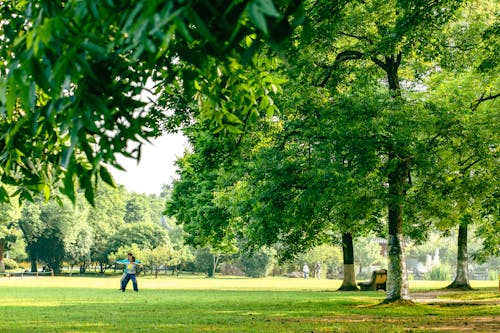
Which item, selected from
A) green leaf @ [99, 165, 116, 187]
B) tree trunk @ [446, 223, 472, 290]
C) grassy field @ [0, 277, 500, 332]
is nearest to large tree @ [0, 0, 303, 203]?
green leaf @ [99, 165, 116, 187]

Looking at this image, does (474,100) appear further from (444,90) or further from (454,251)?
(454,251)

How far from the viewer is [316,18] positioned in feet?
44.7

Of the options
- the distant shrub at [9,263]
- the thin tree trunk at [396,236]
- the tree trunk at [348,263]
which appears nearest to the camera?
the thin tree trunk at [396,236]

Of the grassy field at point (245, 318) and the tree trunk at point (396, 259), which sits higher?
the tree trunk at point (396, 259)

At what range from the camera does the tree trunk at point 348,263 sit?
37.2m

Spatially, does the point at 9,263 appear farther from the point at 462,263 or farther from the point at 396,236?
the point at 396,236

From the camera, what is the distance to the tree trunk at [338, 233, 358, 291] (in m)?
37.2

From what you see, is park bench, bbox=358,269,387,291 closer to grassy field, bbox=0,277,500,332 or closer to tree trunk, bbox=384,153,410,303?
grassy field, bbox=0,277,500,332

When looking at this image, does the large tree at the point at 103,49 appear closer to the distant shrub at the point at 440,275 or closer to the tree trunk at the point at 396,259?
the tree trunk at the point at 396,259

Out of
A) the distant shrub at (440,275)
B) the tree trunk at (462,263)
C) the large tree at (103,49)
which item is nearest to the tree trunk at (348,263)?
the tree trunk at (462,263)

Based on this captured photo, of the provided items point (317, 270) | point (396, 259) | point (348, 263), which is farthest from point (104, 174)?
point (317, 270)

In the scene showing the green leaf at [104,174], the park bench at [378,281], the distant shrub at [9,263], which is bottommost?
the park bench at [378,281]

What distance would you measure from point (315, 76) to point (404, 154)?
3.50 m

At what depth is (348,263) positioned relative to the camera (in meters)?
38.4
